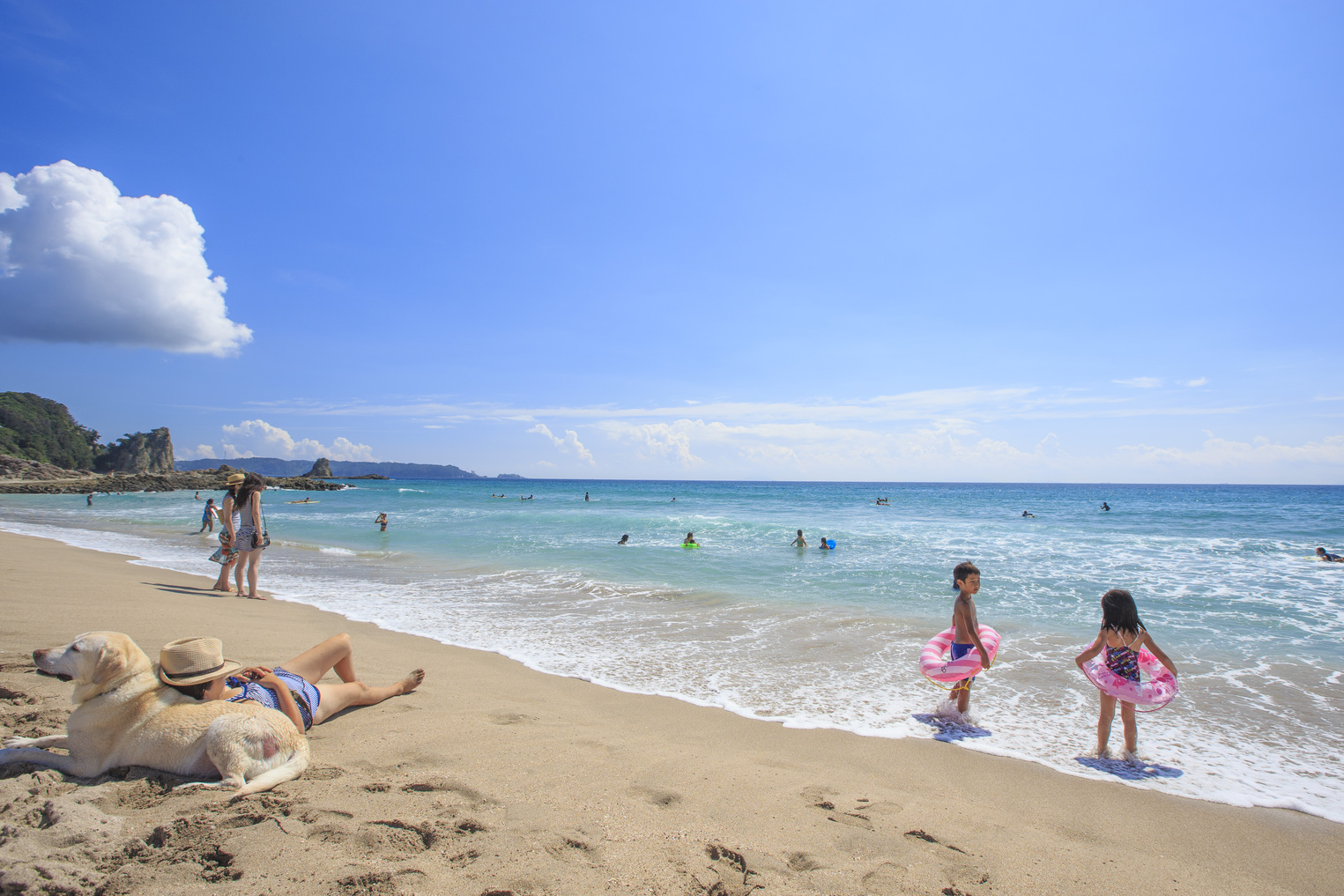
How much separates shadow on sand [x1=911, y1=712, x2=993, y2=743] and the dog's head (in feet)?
18.5

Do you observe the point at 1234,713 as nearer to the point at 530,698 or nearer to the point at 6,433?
the point at 530,698

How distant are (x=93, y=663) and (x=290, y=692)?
1.07 meters

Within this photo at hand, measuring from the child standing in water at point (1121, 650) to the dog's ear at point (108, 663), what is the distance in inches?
251

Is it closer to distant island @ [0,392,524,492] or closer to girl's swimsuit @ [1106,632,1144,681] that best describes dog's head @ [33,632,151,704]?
girl's swimsuit @ [1106,632,1144,681]

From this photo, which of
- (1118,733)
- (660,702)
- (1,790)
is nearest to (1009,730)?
(1118,733)

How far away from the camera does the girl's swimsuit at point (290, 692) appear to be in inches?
136

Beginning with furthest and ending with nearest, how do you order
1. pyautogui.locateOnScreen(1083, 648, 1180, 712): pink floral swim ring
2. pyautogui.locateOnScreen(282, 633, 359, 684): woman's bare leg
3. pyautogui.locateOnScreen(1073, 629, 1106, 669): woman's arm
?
1. pyautogui.locateOnScreen(1073, 629, 1106, 669): woman's arm
2. pyautogui.locateOnScreen(1083, 648, 1180, 712): pink floral swim ring
3. pyautogui.locateOnScreen(282, 633, 359, 684): woman's bare leg

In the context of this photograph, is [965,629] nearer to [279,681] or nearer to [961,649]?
[961,649]

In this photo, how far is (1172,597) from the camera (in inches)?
465

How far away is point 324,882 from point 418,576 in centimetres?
1166

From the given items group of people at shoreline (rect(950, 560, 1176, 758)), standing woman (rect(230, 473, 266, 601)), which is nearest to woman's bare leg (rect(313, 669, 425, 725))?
group of people at shoreline (rect(950, 560, 1176, 758))

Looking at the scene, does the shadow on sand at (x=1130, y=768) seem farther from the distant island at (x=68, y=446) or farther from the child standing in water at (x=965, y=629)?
the distant island at (x=68, y=446)

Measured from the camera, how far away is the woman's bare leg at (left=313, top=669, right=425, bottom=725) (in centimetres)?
412

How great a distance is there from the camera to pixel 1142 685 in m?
4.73
